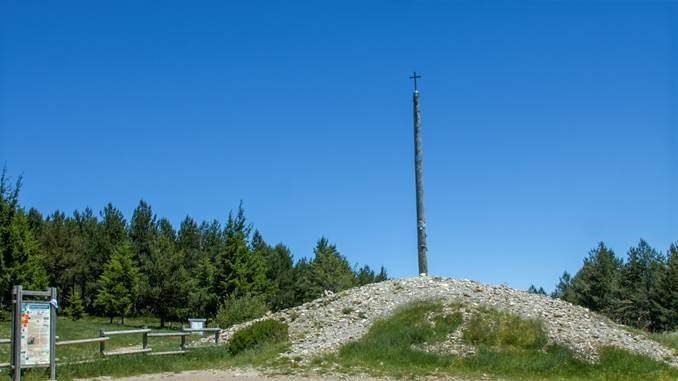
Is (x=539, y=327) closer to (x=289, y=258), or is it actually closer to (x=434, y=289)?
(x=434, y=289)

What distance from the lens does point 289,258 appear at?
280 feet

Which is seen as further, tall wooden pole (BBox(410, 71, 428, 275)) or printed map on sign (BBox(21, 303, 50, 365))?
tall wooden pole (BBox(410, 71, 428, 275))

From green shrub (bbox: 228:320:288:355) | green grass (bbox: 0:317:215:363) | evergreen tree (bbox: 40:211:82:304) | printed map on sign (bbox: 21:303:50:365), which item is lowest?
green grass (bbox: 0:317:215:363)

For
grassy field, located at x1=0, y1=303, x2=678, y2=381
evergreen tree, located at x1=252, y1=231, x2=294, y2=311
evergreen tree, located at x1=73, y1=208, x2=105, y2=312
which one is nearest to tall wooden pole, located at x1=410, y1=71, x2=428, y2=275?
grassy field, located at x1=0, y1=303, x2=678, y2=381

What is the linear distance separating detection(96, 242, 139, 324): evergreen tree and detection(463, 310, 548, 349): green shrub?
41.8m

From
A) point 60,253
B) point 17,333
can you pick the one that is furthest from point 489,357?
point 60,253

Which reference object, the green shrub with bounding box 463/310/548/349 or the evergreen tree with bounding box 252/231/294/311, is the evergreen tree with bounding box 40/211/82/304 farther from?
the green shrub with bounding box 463/310/548/349

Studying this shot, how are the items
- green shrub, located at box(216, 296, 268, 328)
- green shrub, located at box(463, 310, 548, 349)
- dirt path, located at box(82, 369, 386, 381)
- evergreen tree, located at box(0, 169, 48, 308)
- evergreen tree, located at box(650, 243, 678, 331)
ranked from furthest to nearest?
1. evergreen tree, located at box(650, 243, 678, 331)
2. evergreen tree, located at box(0, 169, 48, 308)
3. green shrub, located at box(216, 296, 268, 328)
4. green shrub, located at box(463, 310, 548, 349)
5. dirt path, located at box(82, 369, 386, 381)

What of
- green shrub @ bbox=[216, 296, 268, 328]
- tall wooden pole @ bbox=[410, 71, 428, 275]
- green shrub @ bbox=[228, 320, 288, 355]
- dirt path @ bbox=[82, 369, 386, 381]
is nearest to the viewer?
dirt path @ bbox=[82, 369, 386, 381]

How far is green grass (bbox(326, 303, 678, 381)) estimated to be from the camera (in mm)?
19797

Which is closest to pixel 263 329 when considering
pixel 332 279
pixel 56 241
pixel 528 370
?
pixel 528 370

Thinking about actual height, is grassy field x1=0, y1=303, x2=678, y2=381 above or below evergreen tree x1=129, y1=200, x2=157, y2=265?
below

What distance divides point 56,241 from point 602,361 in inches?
2579

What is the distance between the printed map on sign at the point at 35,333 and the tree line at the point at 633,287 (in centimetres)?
6013
